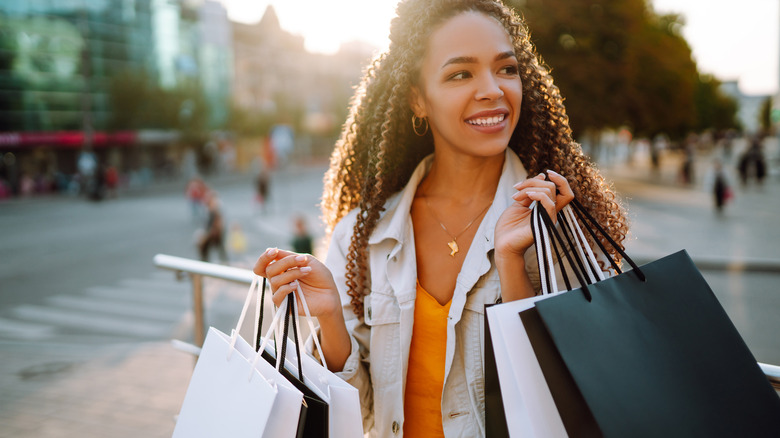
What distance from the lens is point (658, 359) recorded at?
1.19m

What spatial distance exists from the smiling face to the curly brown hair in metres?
0.07

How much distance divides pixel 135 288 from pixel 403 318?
35.6 feet

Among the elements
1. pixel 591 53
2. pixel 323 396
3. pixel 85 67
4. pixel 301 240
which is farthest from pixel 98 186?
pixel 323 396

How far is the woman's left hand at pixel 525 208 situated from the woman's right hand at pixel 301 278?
0.55 meters

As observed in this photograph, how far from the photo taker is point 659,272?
1294mm

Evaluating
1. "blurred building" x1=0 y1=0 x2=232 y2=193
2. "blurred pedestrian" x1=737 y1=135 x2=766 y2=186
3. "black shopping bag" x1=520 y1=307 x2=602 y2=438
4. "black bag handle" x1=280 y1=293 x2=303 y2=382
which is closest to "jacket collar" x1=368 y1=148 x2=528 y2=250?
"black bag handle" x1=280 y1=293 x2=303 y2=382

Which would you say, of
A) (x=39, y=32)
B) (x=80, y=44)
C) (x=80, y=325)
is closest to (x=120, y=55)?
(x=80, y=44)

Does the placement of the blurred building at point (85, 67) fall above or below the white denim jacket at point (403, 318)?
above

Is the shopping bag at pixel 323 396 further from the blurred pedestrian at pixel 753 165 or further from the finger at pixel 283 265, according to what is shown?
the blurred pedestrian at pixel 753 165

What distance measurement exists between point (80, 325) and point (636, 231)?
12.3m

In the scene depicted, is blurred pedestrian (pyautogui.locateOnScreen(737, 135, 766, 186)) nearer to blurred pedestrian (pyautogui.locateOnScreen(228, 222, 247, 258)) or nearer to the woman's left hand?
blurred pedestrian (pyautogui.locateOnScreen(228, 222, 247, 258))

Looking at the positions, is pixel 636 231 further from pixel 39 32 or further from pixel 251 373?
pixel 39 32

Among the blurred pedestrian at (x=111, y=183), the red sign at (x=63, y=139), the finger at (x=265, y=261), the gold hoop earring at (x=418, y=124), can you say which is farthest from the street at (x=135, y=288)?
the red sign at (x=63, y=139)

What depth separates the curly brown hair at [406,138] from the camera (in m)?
1.86
